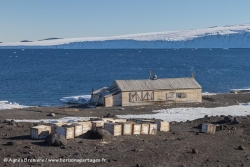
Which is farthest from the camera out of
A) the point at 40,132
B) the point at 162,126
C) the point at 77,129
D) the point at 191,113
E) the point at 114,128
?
the point at 191,113

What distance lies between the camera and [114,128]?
964 inches

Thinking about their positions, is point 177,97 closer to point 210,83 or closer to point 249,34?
point 210,83

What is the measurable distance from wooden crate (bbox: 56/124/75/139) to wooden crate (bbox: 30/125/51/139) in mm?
522

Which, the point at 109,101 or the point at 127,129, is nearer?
the point at 127,129

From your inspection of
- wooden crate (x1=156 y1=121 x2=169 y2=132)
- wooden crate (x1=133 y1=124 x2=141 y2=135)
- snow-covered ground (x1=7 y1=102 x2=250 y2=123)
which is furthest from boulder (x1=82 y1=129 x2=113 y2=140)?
snow-covered ground (x1=7 y1=102 x2=250 y2=123)

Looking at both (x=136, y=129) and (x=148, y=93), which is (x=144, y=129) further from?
(x=148, y=93)

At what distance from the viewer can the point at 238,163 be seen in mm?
20891

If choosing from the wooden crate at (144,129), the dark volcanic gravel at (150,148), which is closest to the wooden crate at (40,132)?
the dark volcanic gravel at (150,148)

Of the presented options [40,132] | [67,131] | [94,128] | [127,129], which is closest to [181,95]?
[127,129]

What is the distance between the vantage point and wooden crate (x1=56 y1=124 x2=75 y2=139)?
77.3 ft

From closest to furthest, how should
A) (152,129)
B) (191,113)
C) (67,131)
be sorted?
(67,131) → (152,129) → (191,113)

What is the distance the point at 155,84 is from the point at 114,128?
761 inches

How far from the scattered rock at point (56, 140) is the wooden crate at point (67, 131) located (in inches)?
35.5

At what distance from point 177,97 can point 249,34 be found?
14088cm
